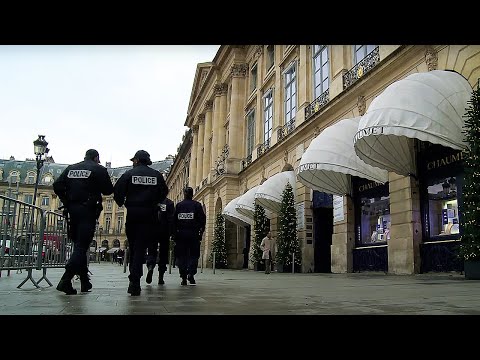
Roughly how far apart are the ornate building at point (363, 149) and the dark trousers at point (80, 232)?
7350 millimetres

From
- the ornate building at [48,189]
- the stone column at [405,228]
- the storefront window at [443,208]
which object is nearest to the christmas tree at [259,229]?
the stone column at [405,228]

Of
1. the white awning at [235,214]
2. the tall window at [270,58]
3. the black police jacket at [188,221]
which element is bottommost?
the black police jacket at [188,221]

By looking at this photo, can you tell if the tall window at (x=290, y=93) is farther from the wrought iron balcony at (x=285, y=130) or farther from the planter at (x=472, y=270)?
the planter at (x=472, y=270)

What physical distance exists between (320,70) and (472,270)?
13.1 metres

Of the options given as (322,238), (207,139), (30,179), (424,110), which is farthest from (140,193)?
(30,179)

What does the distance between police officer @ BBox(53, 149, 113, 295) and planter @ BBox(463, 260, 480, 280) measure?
300 inches

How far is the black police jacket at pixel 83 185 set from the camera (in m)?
6.86

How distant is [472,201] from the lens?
9.91 metres

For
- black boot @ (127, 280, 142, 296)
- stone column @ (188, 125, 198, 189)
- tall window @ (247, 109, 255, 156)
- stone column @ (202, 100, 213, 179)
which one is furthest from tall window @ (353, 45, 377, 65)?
stone column @ (188, 125, 198, 189)

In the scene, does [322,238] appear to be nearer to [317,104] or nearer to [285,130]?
[317,104]

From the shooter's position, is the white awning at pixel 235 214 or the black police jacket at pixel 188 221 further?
the white awning at pixel 235 214
